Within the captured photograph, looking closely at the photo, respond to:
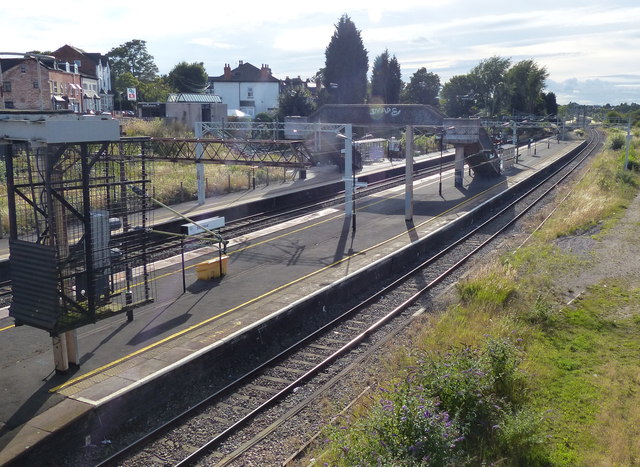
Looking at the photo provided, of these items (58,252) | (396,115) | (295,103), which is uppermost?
(295,103)

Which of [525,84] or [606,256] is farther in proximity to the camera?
[525,84]

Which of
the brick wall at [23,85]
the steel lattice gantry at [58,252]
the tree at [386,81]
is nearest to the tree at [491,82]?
the tree at [386,81]

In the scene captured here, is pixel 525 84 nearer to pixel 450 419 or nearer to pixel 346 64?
pixel 346 64

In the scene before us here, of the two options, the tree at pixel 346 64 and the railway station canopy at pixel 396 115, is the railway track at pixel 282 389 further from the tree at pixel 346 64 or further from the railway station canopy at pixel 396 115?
the tree at pixel 346 64

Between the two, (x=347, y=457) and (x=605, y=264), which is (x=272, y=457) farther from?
(x=605, y=264)

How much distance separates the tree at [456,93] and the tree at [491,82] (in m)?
1.13

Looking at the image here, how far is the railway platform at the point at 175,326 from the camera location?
870cm

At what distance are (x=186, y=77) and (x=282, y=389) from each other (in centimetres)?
8436

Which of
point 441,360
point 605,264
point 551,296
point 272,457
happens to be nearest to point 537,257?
point 605,264

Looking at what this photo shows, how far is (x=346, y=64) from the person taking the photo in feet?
250

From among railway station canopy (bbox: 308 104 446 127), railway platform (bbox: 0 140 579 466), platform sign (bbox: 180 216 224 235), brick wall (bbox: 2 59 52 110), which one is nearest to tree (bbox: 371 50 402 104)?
railway station canopy (bbox: 308 104 446 127)

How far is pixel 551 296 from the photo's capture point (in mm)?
14844

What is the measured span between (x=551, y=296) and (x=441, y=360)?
21.6 ft

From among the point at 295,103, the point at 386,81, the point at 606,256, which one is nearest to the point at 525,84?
the point at 386,81
